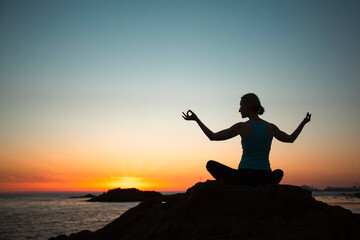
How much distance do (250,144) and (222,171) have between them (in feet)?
2.21

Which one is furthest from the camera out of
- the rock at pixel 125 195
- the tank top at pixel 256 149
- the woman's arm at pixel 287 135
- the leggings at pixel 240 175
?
the rock at pixel 125 195

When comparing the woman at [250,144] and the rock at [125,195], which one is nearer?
the woman at [250,144]

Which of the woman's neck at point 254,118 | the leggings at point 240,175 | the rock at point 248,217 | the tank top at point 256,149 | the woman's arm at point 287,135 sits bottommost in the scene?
the rock at point 248,217

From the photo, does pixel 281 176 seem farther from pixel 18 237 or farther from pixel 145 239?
pixel 18 237

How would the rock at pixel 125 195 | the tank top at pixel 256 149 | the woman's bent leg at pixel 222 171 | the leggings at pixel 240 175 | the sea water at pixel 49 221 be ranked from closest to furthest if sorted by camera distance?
the tank top at pixel 256 149 → the leggings at pixel 240 175 → the woman's bent leg at pixel 222 171 → the sea water at pixel 49 221 → the rock at pixel 125 195

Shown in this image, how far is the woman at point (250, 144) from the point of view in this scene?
14.5 ft

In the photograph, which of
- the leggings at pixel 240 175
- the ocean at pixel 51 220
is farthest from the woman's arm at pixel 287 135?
the ocean at pixel 51 220

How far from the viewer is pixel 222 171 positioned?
4695 mm

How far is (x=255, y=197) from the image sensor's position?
4.25 meters

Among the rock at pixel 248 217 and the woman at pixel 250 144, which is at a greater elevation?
the woman at pixel 250 144

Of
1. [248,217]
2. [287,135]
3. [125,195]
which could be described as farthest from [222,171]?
[125,195]

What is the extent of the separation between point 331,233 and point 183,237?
190cm

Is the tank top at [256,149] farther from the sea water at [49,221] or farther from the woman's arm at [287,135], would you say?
the sea water at [49,221]

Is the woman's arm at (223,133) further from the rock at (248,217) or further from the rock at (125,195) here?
the rock at (125,195)
